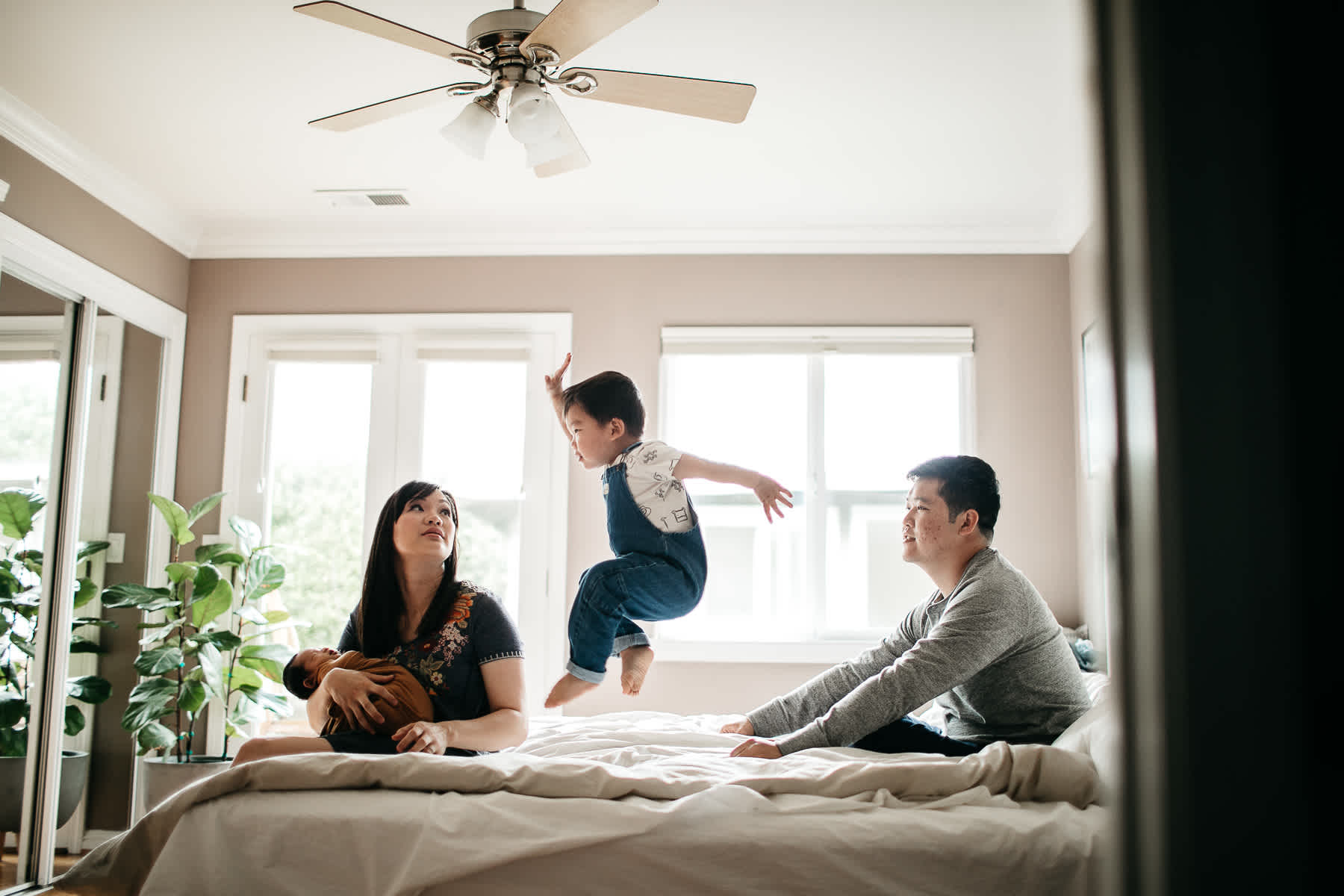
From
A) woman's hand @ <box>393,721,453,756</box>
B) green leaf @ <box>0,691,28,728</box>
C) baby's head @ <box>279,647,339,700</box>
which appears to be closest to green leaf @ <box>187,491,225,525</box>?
green leaf @ <box>0,691,28,728</box>

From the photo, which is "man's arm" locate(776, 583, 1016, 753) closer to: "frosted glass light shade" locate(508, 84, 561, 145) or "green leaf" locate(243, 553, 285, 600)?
"frosted glass light shade" locate(508, 84, 561, 145)

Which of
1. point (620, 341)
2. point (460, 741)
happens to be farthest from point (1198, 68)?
point (620, 341)

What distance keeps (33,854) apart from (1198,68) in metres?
3.94

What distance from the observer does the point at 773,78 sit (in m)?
2.94

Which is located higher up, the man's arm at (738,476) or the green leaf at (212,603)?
the man's arm at (738,476)

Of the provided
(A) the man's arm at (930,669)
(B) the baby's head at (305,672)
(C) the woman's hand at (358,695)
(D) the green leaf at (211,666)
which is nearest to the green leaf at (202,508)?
(D) the green leaf at (211,666)

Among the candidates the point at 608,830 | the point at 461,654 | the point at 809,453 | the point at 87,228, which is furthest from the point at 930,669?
the point at 87,228

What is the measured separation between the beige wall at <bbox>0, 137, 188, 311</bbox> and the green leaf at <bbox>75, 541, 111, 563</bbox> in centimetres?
106

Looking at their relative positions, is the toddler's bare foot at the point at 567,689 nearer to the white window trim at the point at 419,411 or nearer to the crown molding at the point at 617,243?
the white window trim at the point at 419,411

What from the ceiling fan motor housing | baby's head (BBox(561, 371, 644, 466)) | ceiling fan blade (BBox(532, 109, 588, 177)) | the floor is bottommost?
the floor

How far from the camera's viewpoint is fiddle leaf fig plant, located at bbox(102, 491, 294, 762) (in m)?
3.48

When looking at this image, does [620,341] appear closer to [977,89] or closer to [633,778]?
[977,89]

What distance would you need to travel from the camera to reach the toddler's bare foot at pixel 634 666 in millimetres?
2480

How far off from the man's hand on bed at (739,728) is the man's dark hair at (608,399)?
0.87 metres
